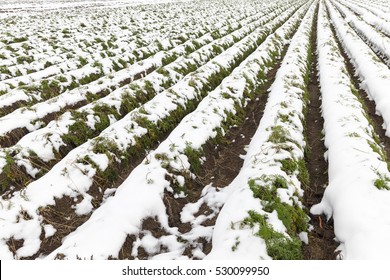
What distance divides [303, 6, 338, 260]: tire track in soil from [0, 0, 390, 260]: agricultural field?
26 mm

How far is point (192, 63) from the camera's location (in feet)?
44.6

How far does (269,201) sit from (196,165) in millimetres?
2163

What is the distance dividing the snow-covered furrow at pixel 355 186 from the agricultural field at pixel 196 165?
0.09ft

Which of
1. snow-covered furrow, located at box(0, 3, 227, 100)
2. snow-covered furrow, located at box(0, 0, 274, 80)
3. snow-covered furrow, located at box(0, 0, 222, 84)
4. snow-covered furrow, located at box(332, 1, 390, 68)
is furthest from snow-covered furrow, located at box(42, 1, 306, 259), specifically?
snow-covered furrow, located at box(332, 1, 390, 68)

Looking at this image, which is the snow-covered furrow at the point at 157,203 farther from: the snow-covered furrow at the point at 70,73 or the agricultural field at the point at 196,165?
the snow-covered furrow at the point at 70,73

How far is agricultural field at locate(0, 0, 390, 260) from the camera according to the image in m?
4.64

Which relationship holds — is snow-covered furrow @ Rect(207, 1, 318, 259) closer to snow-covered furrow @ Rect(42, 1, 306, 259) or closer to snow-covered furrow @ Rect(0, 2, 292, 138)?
snow-covered furrow @ Rect(42, 1, 306, 259)

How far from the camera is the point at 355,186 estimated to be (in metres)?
5.11

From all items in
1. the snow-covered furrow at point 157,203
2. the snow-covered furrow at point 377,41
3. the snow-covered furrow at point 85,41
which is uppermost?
the snow-covered furrow at point 377,41

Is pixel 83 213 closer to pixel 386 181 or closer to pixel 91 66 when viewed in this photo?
pixel 386 181

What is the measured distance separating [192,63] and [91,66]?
4.44 meters

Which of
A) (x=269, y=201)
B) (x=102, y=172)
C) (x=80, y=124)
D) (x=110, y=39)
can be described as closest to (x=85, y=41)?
(x=110, y=39)

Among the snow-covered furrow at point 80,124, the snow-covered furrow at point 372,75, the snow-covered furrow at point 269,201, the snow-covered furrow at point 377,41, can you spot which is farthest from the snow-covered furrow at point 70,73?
the snow-covered furrow at point 377,41

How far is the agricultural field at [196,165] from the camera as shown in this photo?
183 inches
